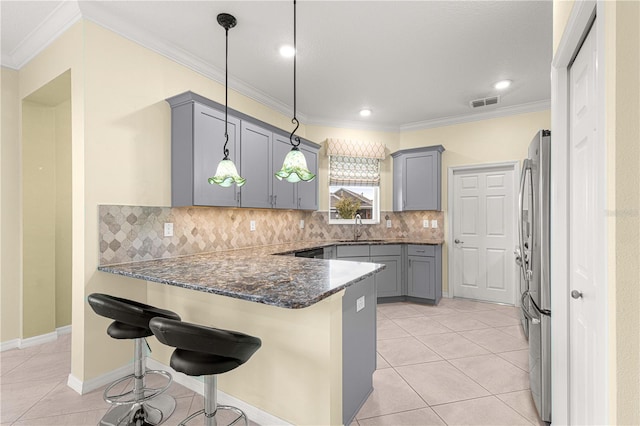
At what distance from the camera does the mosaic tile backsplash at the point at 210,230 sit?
94.3 inches

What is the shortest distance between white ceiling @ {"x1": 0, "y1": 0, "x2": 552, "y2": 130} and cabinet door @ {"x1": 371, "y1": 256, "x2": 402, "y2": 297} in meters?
2.29

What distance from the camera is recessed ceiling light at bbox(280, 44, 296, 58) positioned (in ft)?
9.23

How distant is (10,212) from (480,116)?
5.83m

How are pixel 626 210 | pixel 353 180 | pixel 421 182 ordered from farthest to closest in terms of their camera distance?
pixel 353 180
pixel 421 182
pixel 626 210

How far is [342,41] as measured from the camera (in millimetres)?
2711

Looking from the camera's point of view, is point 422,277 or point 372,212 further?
point 372,212

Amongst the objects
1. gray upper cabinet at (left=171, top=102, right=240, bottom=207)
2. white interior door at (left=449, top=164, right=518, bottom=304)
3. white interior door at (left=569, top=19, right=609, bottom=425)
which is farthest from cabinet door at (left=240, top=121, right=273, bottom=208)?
white interior door at (left=449, top=164, right=518, bottom=304)

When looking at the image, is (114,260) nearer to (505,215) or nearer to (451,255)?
(451,255)

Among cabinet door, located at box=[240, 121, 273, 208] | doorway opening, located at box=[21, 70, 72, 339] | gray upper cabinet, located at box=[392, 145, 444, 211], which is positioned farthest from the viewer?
gray upper cabinet, located at box=[392, 145, 444, 211]

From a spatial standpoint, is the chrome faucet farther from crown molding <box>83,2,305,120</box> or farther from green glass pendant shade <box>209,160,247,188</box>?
green glass pendant shade <box>209,160,247,188</box>

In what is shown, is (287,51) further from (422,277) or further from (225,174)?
(422,277)

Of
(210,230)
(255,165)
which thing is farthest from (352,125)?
(210,230)

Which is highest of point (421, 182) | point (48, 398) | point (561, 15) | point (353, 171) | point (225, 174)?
point (561, 15)

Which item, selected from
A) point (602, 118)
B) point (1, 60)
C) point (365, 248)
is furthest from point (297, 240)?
point (602, 118)
